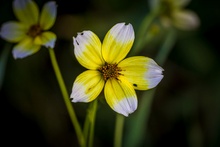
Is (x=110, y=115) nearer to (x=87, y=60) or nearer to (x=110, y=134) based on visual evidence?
(x=110, y=134)

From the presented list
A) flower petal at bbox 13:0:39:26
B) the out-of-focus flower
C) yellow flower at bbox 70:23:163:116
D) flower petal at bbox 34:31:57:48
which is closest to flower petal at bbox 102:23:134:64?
yellow flower at bbox 70:23:163:116

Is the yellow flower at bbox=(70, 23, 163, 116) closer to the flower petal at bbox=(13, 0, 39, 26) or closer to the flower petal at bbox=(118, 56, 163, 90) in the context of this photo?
the flower petal at bbox=(118, 56, 163, 90)

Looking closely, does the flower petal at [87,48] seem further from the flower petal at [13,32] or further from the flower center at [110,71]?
the flower petal at [13,32]

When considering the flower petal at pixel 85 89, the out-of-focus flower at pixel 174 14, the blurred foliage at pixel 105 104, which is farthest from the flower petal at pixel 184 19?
the flower petal at pixel 85 89

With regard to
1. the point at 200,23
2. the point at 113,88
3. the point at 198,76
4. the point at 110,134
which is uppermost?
the point at 113,88

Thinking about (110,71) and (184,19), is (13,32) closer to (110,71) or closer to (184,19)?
(110,71)

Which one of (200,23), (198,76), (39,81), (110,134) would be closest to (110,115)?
(110,134)
